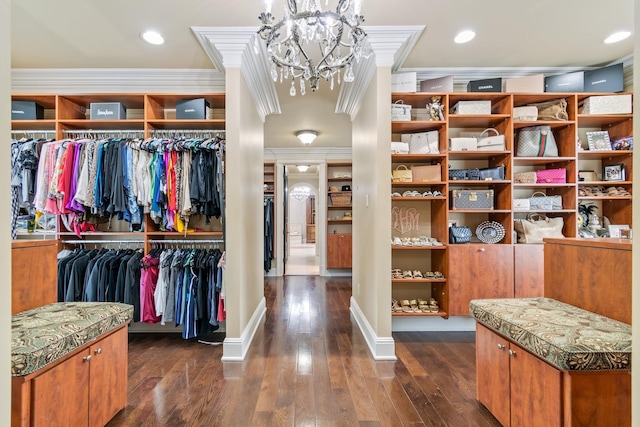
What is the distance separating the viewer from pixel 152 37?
97.2 inches

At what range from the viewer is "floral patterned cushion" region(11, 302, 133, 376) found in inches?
46.3

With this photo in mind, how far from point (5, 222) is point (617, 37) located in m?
3.96

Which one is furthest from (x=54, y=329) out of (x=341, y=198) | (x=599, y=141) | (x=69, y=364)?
(x=341, y=198)

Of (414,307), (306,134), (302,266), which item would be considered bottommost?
(302,266)

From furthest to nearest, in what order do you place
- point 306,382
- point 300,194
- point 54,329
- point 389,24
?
point 300,194 → point 389,24 → point 306,382 → point 54,329

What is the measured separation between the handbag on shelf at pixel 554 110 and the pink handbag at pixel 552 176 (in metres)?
0.50

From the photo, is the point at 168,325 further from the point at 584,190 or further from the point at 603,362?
the point at 584,190

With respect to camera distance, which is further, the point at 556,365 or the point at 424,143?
the point at 424,143

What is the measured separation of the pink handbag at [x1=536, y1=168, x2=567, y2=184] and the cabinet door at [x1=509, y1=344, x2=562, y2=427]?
2.14m

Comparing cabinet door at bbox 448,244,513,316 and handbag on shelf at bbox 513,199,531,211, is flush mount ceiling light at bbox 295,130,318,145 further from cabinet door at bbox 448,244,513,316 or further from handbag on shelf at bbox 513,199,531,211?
handbag on shelf at bbox 513,199,531,211

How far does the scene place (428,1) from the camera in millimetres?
2113

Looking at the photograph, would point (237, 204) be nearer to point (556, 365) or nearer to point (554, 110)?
point (556, 365)

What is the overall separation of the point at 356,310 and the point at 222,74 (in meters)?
2.87

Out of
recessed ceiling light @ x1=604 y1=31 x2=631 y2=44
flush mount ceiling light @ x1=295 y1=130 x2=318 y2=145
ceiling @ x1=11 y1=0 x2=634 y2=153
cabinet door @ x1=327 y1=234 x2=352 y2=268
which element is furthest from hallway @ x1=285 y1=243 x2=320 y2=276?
recessed ceiling light @ x1=604 y1=31 x2=631 y2=44
